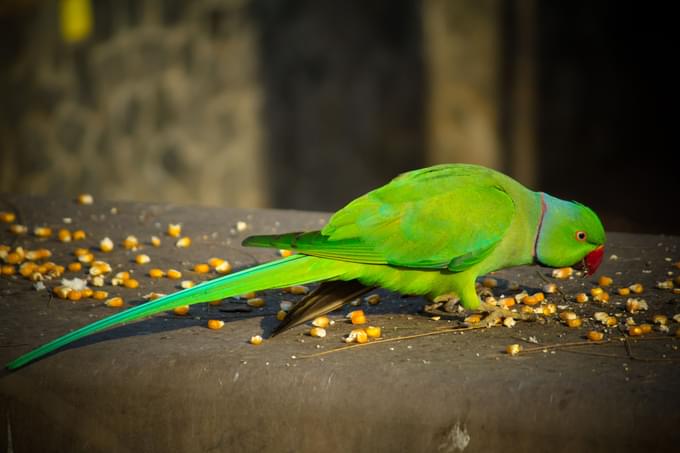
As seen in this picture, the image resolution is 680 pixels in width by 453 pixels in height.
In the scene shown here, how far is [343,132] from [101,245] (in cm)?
403

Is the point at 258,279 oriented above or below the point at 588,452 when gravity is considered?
above

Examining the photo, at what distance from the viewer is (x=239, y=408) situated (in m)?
2.46

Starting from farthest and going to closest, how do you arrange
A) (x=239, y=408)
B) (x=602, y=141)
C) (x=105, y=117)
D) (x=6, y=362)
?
(x=602, y=141) < (x=105, y=117) < (x=6, y=362) < (x=239, y=408)

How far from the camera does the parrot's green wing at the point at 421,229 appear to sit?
2.90m

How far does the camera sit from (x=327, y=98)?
24.6ft

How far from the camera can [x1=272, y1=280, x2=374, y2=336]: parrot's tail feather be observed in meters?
2.84

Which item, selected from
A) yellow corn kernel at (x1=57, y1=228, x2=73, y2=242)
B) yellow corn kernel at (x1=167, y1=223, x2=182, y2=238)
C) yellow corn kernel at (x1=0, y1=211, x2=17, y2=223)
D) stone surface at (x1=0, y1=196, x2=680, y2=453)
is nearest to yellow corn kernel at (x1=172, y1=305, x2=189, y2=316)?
stone surface at (x1=0, y1=196, x2=680, y2=453)

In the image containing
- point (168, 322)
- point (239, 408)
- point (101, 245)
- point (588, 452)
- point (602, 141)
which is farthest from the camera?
point (602, 141)

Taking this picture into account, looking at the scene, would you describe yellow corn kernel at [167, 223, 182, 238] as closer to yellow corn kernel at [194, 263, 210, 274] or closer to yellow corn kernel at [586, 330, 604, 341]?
yellow corn kernel at [194, 263, 210, 274]

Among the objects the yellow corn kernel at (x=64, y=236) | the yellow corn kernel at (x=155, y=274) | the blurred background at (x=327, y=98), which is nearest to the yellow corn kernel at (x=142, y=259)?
the yellow corn kernel at (x=155, y=274)

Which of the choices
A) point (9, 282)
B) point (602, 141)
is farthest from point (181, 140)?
point (9, 282)

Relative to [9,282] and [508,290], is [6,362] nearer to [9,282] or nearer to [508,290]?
[9,282]

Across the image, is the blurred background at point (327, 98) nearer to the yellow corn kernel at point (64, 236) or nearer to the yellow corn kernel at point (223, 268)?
the yellow corn kernel at point (64, 236)

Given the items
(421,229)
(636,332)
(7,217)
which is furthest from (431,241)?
(7,217)
